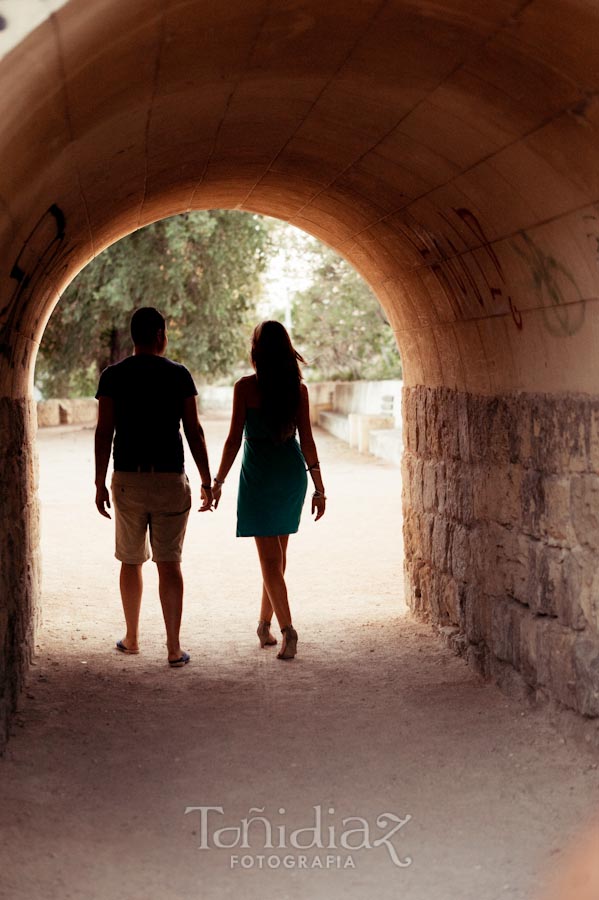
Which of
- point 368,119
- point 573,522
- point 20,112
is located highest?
point 368,119

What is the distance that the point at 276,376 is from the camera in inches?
245

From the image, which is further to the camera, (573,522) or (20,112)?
(573,522)

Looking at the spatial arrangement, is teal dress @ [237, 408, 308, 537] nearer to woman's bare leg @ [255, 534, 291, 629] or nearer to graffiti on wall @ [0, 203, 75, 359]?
woman's bare leg @ [255, 534, 291, 629]

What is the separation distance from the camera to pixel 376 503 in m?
14.7

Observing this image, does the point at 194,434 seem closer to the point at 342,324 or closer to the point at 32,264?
the point at 32,264

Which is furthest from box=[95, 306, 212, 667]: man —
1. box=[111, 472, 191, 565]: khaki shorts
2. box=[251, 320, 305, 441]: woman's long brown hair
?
box=[251, 320, 305, 441]: woman's long brown hair

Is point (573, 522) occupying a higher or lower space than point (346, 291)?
lower

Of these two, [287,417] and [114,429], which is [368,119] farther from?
[114,429]

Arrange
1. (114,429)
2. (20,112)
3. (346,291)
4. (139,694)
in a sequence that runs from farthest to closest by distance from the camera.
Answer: (346,291), (114,429), (139,694), (20,112)

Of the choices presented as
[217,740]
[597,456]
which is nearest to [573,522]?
[597,456]

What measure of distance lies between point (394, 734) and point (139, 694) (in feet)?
4.70

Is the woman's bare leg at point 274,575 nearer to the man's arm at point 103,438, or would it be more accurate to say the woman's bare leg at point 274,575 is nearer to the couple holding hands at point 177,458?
the couple holding hands at point 177,458

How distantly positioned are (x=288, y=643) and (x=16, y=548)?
1779 mm

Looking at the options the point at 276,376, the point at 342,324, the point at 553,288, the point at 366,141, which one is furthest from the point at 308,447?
the point at 342,324
